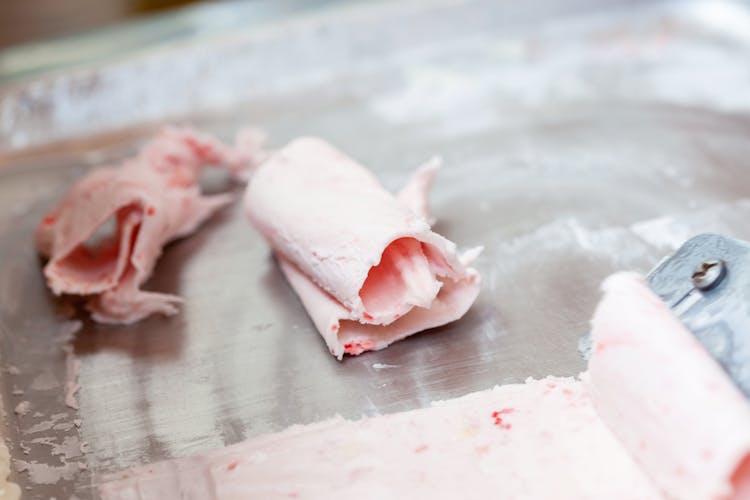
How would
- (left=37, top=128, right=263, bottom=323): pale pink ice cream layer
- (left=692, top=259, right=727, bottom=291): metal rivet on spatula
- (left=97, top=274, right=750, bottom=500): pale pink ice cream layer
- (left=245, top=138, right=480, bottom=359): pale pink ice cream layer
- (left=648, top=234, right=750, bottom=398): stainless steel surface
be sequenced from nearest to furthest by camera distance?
(left=97, top=274, right=750, bottom=500): pale pink ice cream layer, (left=648, top=234, right=750, bottom=398): stainless steel surface, (left=692, top=259, right=727, bottom=291): metal rivet on spatula, (left=245, top=138, right=480, bottom=359): pale pink ice cream layer, (left=37, top=128, right=263, bottom=323): pale pink ice cream layer

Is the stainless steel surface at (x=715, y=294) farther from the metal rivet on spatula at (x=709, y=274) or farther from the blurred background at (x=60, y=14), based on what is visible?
the blurred background at (x=60, y=14)

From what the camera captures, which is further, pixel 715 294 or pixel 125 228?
pixel 125 228

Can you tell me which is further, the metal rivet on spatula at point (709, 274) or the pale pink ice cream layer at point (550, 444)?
the metal rivet on spatula at point (709, 274)

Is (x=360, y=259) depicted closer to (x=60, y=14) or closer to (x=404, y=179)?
(x=404, y=179)

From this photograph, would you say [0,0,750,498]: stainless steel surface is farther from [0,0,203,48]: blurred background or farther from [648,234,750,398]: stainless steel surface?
[0,0,203,48]: blurred background

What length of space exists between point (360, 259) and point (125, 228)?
57 centimetres

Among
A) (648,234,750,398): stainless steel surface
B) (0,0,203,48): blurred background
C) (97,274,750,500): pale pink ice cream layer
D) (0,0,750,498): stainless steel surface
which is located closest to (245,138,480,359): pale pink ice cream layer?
(0,0,750,498): stainless steel surface

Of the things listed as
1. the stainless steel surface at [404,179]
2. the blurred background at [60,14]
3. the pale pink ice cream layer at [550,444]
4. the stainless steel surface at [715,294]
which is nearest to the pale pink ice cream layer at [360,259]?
the stainless steel surface at [404,179]

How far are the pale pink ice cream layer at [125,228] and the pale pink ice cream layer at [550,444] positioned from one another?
0.46 metres

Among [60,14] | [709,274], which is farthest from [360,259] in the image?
[60,14]

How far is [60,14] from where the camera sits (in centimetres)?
363

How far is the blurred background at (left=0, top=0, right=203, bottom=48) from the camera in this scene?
3.33 metres

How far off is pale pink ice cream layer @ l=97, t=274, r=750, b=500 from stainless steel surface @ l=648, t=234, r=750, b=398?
73mm

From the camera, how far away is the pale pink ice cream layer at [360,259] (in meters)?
1.45
